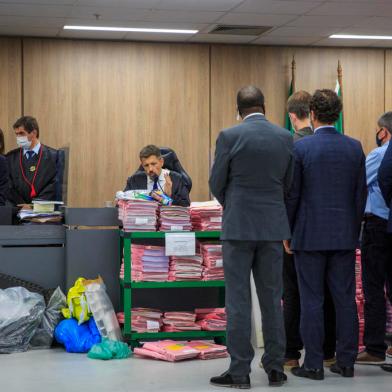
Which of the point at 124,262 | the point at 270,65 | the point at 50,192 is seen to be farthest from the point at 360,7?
the point at 124,262

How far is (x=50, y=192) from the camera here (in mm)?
7324

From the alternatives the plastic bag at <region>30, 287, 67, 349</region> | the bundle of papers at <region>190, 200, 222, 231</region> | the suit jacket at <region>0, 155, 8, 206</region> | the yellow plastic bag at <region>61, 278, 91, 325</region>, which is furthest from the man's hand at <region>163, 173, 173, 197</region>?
the suit jacket at <region>0, 155, 8, 206</region>

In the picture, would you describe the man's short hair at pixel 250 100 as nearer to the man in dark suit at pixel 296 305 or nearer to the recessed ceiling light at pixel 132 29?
the man in dark suit at pixel 296 305

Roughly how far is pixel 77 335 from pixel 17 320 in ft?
1.38

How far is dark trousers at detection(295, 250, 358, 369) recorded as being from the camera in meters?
4.64

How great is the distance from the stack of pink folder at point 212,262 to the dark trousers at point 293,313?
77cm

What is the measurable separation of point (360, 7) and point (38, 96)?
4042mm

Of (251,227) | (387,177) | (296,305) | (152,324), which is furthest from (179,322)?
(387,177)

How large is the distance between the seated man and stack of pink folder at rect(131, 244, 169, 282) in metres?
0.77

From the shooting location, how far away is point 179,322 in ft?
18.7

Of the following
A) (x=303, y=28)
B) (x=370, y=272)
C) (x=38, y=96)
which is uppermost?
(x=303, y=28)

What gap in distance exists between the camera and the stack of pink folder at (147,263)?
18.5 feet

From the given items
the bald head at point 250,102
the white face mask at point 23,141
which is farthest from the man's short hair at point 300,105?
the white face mask at point 23,141

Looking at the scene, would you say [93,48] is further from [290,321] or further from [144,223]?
[290,321]
